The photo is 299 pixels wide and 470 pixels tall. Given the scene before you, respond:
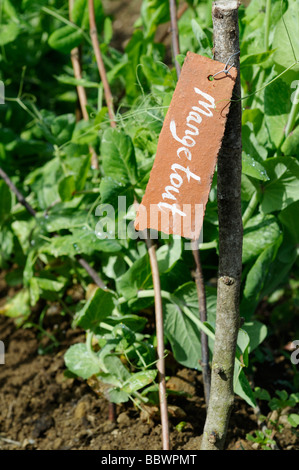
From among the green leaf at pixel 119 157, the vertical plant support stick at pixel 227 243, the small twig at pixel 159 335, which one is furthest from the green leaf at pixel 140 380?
the green leaf at pixel 119 157

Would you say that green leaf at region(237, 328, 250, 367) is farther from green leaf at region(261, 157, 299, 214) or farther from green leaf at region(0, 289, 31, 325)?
green leaf at region(0, 289, 31, 325)

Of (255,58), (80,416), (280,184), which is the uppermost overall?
(255,58)

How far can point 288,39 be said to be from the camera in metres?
0.89

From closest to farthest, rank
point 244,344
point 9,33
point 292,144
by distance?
point 244,344
point 292,144
point 9,33

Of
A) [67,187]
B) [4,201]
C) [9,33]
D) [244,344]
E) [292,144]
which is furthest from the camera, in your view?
[9,33]

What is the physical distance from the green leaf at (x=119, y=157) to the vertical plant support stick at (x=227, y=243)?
31 cm

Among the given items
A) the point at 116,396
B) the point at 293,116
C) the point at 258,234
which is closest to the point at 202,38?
the point at 293,116

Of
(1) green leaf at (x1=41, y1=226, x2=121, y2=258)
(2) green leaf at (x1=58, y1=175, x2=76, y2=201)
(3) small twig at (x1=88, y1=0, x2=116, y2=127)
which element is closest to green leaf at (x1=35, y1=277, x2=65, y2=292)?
(1) green leaf at (x1=41, y1=226, x2=121, y2=258)

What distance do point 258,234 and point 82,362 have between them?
1.47ft

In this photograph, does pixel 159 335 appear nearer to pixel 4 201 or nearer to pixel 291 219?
pixel 291 219

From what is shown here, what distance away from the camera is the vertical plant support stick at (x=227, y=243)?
0.62 metres

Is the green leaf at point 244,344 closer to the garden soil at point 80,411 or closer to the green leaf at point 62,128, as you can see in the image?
the garden soil at point 80,411

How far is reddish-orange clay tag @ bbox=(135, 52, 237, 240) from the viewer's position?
2.07 ft
